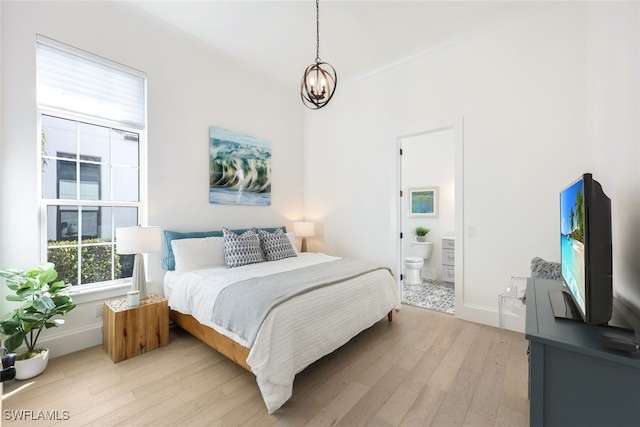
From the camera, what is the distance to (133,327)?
220cm

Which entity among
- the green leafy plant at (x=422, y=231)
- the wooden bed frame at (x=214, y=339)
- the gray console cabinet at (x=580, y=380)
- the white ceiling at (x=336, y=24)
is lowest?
the wooden bed frame at (x=214, y=339)

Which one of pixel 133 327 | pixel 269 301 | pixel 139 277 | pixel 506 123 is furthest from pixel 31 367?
pixel 506 123

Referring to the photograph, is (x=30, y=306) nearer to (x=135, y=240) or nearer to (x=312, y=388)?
(x=135, y=240)

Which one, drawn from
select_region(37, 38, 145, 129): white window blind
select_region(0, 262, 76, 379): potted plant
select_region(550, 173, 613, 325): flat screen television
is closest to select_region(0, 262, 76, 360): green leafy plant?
select_region(0, 262, 76, 379): potted plant

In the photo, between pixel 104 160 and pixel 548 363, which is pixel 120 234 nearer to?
pixel 104 160

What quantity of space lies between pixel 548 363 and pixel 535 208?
216 cm

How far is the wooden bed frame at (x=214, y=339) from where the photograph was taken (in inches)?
71.8

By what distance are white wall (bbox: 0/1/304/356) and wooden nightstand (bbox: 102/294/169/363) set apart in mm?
337

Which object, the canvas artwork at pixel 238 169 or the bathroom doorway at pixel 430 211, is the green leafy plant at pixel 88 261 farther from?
the bathroom doorway at pixel 430 211

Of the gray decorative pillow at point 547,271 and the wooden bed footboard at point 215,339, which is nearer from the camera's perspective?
the wooden bed footboard at point 215,339

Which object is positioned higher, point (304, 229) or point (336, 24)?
point (336, 24)

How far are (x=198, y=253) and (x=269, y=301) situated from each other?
1384mm

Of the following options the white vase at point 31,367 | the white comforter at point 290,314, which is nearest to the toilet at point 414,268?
the white comforter at point 290,314

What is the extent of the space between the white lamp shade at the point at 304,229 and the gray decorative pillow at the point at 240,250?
43.7 inches
